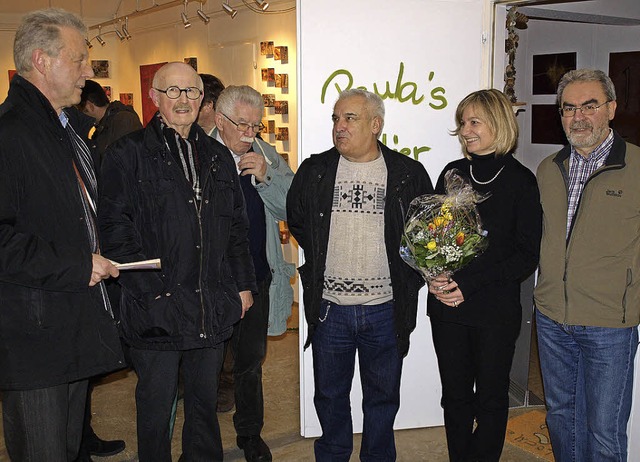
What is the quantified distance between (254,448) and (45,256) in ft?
5.82

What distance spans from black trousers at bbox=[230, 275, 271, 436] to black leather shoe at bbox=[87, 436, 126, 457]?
2.25ft

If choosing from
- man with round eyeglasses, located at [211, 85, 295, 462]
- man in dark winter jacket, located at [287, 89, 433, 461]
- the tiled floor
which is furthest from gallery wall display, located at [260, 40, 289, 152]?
man in dark winter jacket, located at [287, 89, 433, 461]

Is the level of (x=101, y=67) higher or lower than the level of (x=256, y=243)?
higher

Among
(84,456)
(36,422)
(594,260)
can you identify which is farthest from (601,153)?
(84,456)

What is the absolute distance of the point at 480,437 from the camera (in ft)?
9.57

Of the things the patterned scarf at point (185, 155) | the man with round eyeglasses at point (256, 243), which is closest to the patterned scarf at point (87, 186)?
the patterned scarf at point (185, 155)

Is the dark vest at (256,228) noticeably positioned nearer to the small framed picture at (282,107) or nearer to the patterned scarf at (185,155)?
the patterned scarf at (185,155)

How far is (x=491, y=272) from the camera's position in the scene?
9.04 ft

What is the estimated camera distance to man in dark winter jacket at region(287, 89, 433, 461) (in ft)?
9.49

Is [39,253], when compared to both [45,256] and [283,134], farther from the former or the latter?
[283,134]

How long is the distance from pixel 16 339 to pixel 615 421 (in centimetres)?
230

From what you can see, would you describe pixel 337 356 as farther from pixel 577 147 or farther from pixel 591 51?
pixel 591 51

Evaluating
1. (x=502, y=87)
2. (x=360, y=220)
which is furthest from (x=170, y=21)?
(x=360, y=220)

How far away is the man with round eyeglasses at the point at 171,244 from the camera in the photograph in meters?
2.53
